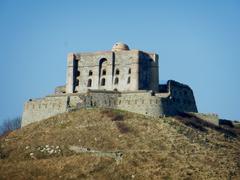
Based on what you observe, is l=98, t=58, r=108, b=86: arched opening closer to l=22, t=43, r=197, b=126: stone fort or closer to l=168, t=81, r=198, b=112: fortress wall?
l=22, t=43, r=197, b=126: stone fort

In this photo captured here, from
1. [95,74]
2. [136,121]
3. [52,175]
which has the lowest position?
[52,175]

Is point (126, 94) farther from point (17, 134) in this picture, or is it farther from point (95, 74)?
point (17, 134)

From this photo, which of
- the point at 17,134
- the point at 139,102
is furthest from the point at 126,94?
the point at 17,134

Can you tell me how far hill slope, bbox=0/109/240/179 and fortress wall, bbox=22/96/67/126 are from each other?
10.7 ft

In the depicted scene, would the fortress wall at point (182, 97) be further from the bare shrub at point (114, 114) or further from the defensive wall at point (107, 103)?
the bare shrub at point (114, 114)

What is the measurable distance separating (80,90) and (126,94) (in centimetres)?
1093

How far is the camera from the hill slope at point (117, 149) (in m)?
76.5

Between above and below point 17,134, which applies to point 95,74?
above

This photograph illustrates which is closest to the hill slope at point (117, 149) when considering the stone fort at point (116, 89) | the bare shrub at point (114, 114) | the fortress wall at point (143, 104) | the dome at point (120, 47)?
the bare shrub at point (114, 114)

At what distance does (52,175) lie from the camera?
7638 centimetres

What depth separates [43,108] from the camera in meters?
101

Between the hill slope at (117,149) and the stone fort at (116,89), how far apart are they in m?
3.02

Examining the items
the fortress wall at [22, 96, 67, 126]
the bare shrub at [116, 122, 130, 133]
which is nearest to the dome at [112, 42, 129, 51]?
the fortress wall at [22, 96, 67, 126]

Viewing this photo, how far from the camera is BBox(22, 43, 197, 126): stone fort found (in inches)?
3802
